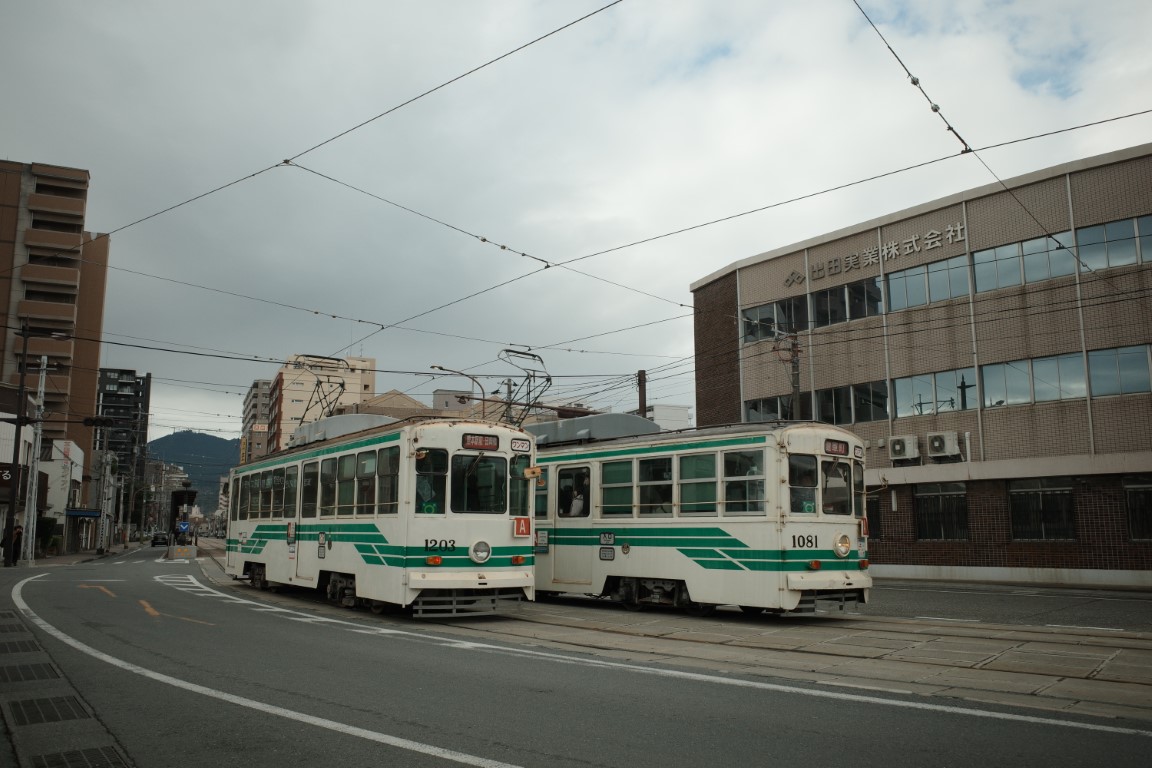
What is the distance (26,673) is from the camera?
332 inches

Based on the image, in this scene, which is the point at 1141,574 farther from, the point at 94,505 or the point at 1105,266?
the point at 94,505

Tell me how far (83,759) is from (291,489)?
1232 centimetres

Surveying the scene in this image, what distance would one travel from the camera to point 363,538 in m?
14.1

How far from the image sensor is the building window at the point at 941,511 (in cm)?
2688

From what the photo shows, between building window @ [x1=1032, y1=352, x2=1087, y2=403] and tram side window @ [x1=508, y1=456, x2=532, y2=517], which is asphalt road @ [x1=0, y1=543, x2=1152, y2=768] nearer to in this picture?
tram side window @ [x1=508, y1=456, x2=532, y2=517]

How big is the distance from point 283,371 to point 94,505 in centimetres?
2760

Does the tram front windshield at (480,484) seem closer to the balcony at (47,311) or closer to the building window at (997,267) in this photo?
the building window at (997,267)

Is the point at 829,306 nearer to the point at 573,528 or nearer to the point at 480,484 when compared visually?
the point at 573,528

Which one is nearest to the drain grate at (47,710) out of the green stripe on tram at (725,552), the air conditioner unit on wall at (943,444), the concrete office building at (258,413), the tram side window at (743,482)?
the green stripe on tram at (725,552)

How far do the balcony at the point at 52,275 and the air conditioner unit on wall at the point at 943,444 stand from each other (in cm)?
6262

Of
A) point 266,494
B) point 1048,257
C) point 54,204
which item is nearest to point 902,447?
point 1048,257

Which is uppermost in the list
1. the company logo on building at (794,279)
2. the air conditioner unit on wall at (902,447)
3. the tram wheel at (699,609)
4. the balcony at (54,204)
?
the balcony at (54,204)

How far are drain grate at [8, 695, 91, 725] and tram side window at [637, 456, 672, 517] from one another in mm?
9080

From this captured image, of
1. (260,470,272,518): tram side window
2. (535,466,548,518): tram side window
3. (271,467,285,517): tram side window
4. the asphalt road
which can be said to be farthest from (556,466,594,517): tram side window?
(260,470,272,518): tram side window
